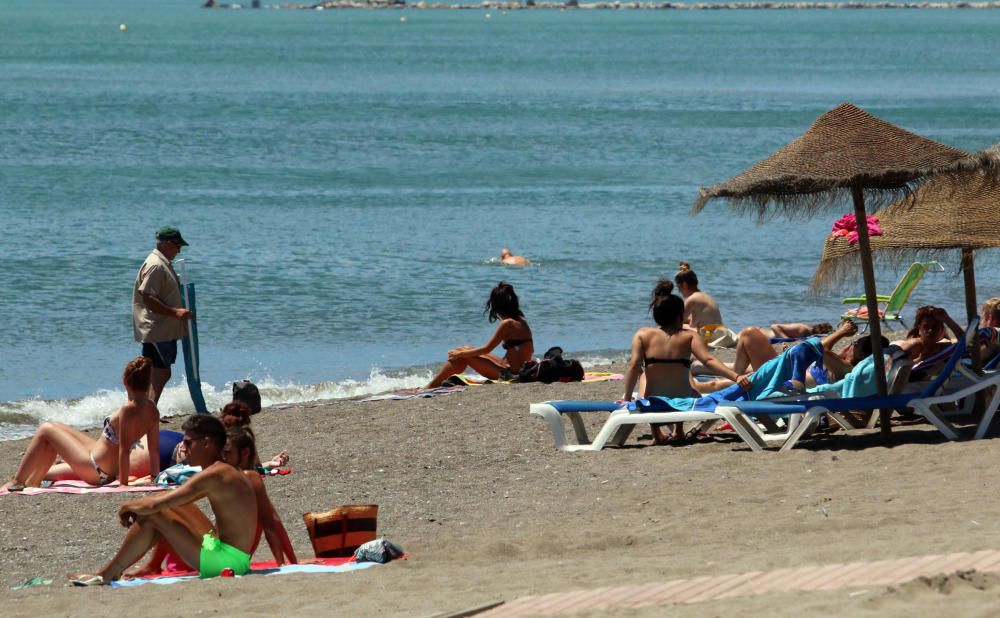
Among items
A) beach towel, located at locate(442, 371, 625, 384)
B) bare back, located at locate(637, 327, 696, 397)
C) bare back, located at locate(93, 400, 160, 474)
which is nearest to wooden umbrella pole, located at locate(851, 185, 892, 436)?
bare back, located at locate(637, 327, 696, 397)

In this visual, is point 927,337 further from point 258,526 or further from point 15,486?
point 15,486

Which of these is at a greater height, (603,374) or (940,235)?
(940,235)

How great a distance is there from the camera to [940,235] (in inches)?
364

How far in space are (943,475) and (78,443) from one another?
4.75m

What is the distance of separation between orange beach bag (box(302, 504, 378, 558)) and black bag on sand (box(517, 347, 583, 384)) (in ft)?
17.3

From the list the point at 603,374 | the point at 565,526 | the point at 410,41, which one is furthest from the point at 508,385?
the point at 410,41

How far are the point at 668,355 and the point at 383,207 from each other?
20760mm

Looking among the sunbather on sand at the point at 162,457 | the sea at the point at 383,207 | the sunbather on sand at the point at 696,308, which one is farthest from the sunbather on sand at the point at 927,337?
the sunbather on sand at the point at 162,457

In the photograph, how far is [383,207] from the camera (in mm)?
29047

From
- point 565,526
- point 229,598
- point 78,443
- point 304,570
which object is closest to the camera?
point 229,598

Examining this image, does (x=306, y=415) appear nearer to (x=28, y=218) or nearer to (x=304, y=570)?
(x=304, y=570)

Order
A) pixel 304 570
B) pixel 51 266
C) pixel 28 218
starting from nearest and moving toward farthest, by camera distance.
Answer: pixel 304 570
pixel 51 266
pixel 28 218

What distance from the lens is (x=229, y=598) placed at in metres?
5.83

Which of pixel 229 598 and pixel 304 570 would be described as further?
pixel 304 570
